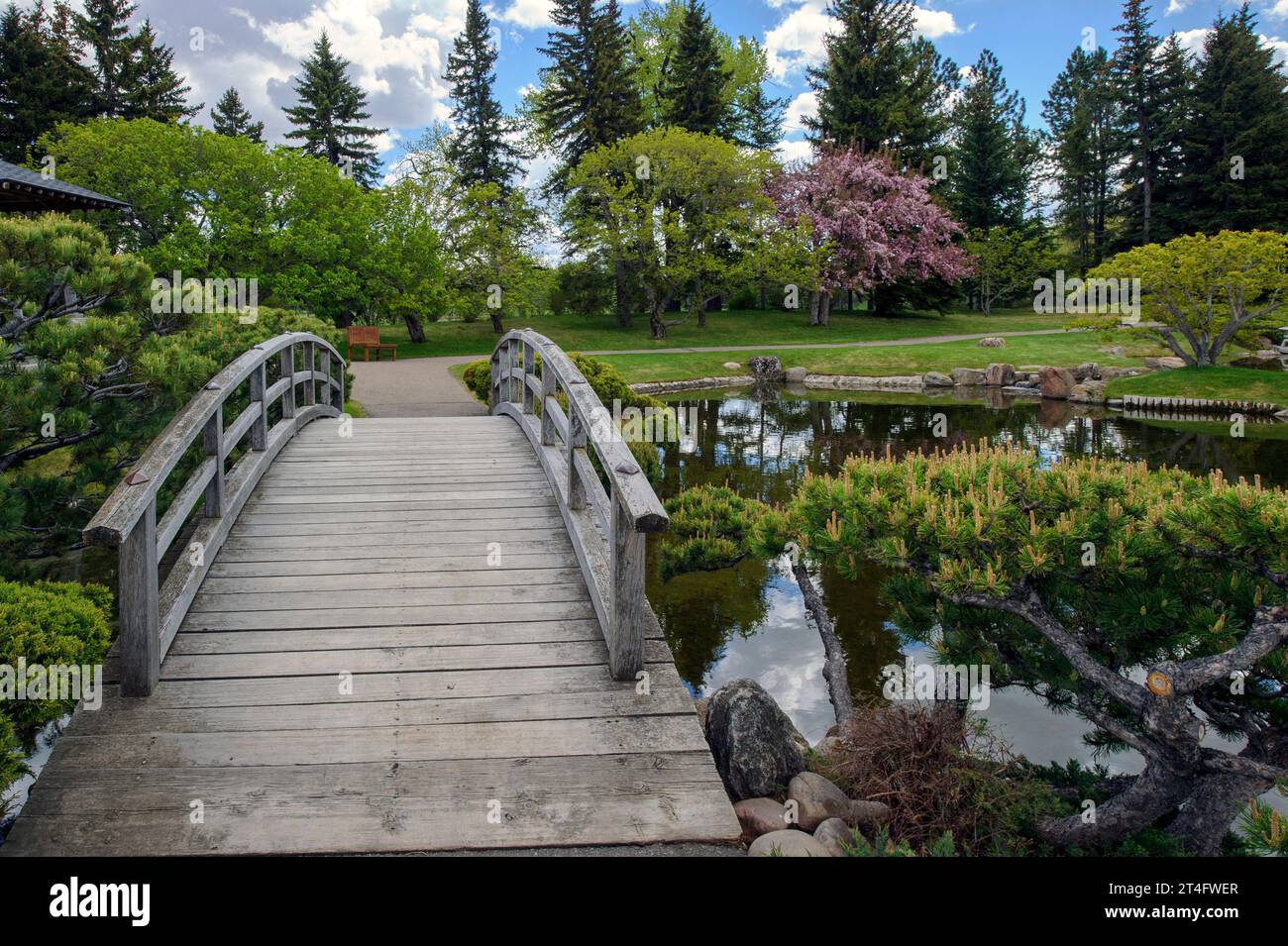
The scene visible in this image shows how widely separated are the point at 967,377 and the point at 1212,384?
6247 millimetres

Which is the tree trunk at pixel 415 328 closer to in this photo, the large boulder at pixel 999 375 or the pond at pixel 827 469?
the pond at pixel 827 469

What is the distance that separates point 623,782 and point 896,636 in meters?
5.05

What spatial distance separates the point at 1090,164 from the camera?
142 ft

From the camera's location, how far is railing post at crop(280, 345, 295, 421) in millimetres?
8469

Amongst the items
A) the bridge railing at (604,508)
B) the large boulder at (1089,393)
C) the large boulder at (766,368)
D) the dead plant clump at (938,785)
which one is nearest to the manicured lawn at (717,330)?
the large boulder at (766,368)

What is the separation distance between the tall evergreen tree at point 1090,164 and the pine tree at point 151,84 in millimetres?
41751

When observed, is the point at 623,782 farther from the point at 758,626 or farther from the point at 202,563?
the point at 758,626

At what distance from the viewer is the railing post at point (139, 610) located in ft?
12.7

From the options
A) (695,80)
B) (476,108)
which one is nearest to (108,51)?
(476,108)

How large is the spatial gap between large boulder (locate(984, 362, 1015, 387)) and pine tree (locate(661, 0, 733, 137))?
60.1ft

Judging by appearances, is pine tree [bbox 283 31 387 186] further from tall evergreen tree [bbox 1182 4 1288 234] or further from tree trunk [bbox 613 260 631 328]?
tall evergreen tree [bbox 1182 4 1288 234]

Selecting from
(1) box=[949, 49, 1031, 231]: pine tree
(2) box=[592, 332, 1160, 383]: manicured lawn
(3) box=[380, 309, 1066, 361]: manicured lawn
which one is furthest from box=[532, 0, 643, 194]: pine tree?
(1) box=[949, 49, 1031, 231]: pine tree

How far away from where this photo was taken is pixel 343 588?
5086 mm

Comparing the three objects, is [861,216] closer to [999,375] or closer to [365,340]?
[999,375]
